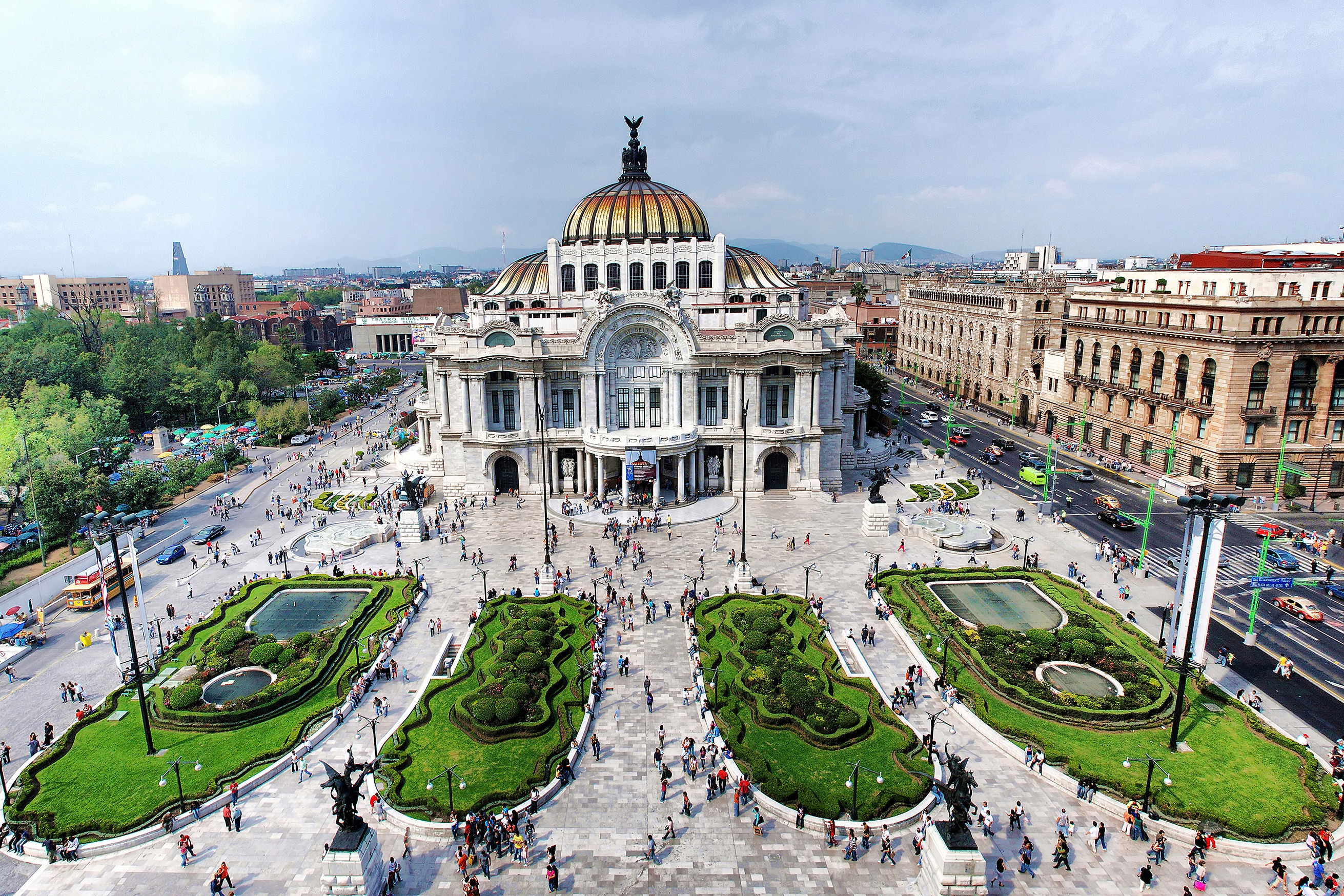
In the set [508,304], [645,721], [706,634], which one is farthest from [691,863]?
[508,304]

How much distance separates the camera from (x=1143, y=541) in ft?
181

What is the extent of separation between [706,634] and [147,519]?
156ft

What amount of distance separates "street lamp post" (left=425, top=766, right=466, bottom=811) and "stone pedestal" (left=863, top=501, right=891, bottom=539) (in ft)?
119

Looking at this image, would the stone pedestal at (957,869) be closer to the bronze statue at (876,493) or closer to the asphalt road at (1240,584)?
the asphalt road at (1240,584)

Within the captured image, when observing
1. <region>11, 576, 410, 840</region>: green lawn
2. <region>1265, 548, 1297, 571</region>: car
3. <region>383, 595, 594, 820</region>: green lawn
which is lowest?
<region>11, 576, 410, 840</region>: green lawn

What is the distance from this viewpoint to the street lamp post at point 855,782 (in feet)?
91.5

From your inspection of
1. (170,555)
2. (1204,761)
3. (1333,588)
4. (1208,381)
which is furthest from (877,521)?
(170,555)

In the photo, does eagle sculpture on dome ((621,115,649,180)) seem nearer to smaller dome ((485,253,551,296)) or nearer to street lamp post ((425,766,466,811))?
smaller dome ((485,253,551,296))

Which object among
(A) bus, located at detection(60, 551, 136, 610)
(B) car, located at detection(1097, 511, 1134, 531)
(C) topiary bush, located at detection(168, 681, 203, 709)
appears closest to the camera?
(C) topiary bush, located at detection(168, 681, 203, 709)

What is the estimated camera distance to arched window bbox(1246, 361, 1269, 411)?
65.2 m

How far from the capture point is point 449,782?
28.3m

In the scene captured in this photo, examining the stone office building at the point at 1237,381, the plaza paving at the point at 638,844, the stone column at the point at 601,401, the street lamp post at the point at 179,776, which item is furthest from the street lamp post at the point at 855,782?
the stone office building at the point at 1237,381

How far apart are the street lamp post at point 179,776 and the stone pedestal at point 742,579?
92.9 feet

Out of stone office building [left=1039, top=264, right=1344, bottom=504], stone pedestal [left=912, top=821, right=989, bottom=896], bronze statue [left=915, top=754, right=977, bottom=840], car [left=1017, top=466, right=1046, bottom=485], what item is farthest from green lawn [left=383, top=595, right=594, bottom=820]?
stone office building [left=1039, top=264, right=1344, bottom=504]
